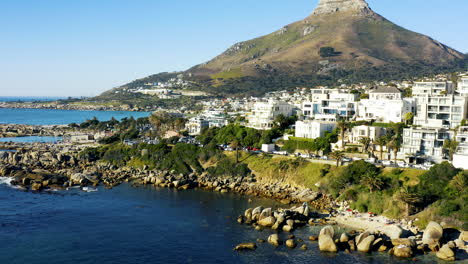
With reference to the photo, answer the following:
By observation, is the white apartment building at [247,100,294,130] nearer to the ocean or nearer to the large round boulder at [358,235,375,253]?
the ocean

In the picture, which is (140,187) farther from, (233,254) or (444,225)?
(444,225)

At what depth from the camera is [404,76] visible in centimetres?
19850

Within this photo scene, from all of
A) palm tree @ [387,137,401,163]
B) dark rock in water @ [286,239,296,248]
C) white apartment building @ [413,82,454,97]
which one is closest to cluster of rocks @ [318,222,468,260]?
dark rock in water @ [286,239,296,248]

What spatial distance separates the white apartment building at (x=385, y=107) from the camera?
8156 cm

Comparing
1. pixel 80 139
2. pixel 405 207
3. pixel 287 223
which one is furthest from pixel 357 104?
pixel 80 139

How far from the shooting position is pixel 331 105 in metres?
93.8

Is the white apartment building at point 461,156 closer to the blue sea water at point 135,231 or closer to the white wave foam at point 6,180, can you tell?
the blue sea water at point 135,231

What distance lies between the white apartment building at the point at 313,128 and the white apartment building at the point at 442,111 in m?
14.4

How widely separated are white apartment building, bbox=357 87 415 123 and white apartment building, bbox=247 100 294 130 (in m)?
16.1

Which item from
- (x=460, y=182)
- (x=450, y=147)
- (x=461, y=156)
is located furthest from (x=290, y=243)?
(x=450, y=147)

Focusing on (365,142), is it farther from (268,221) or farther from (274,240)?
(274,240)

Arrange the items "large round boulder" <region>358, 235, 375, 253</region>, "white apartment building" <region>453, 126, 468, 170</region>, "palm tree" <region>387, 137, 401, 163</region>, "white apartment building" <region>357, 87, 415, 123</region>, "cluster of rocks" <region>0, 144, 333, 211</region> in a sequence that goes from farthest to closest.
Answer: "white apartment building" <region>357, 87, 415, 123</region> < "palm tree" <region>387, 137, 401, 163</region> < "cluster of rocks" <region>0, 144, 333, 211</region> < "white apartment building" <region>453, 126, 468, 170</region> < "large round boulder" <region>358, 235, 375, 253</region>

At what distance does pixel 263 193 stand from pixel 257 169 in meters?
8.38

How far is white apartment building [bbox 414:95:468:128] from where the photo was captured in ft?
244
